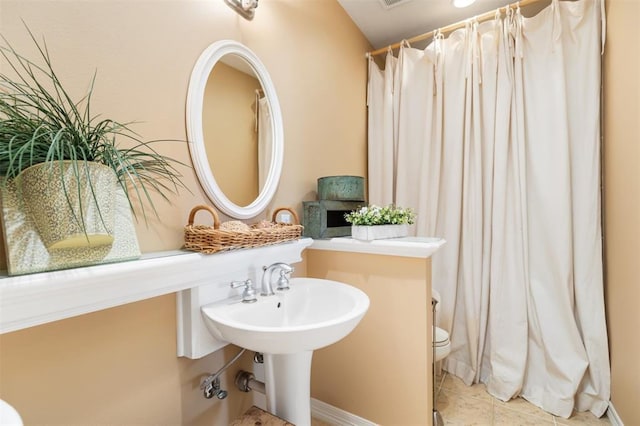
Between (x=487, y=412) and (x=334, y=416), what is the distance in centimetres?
92

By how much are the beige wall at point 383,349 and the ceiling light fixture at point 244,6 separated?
1.21m

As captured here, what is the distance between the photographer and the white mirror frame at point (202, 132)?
43.5 inches

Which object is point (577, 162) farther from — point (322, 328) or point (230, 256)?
point (230, 256)

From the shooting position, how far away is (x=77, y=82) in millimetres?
815

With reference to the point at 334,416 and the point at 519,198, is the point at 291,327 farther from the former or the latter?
the point at 519,198

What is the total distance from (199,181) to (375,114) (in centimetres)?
172

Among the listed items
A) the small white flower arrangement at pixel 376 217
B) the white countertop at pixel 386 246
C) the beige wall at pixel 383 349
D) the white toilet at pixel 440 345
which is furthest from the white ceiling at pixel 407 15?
the white toilet at pixel 440 345

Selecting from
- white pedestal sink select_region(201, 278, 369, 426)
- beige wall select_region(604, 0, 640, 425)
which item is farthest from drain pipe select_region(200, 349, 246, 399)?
beige wall select_region(604, 0, 640, 425)

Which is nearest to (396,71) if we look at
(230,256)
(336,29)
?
(336,29)

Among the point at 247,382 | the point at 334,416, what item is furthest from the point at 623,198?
the point at 247,382

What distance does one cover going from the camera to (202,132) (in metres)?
1.14

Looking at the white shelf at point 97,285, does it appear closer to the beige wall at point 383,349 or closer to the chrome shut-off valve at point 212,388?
the chrome shut-off valve at point 212,388

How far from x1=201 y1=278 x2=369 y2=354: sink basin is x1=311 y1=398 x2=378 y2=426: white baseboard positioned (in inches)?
29.2

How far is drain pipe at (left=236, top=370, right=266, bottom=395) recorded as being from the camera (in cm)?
120
